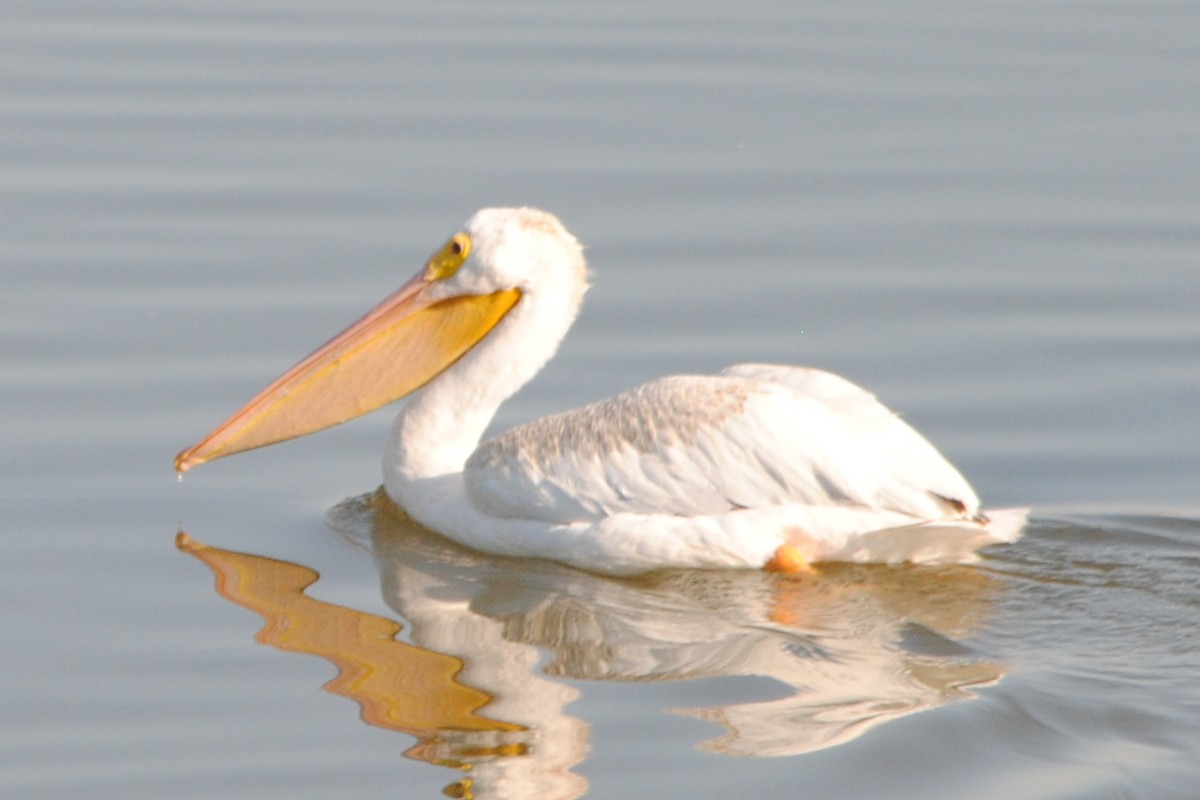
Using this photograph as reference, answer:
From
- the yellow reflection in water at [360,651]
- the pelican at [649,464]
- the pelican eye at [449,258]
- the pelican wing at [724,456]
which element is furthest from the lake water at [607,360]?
the pelican eye at [449,258]

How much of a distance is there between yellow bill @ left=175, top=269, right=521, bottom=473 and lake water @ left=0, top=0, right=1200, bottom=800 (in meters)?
0.26

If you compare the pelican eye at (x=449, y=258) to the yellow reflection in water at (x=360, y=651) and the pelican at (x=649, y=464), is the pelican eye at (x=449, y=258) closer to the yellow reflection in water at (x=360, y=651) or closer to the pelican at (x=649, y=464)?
the pelican at (x=649, y=464)

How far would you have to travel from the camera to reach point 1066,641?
5.35 m

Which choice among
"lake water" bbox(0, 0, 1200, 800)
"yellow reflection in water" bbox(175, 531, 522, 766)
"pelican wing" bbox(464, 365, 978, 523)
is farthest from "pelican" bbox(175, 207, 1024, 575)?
"yellow reflection in water" bbox(175, 531, 522, 766)

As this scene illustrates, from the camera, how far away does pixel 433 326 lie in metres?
6.75

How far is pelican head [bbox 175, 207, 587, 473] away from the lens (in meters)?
6.56

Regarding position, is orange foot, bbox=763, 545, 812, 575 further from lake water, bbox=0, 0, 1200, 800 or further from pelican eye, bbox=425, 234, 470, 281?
pelican eye, bbox=425, 234, 470, 281

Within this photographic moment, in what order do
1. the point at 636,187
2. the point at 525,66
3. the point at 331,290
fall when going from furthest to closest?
1. the point at 525,66
2. the point at 636,187
3. the point at 331,290

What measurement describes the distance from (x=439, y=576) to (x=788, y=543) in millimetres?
1063

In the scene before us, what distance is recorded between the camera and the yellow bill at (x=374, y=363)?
6.71m

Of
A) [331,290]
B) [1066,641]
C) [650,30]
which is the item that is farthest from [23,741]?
[650,30]

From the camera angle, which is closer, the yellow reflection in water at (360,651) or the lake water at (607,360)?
the lake water at (607,360)

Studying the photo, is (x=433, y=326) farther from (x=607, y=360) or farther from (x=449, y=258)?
(x=607, y=360)

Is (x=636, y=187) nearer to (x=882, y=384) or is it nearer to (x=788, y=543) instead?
(x=882, y=384)
